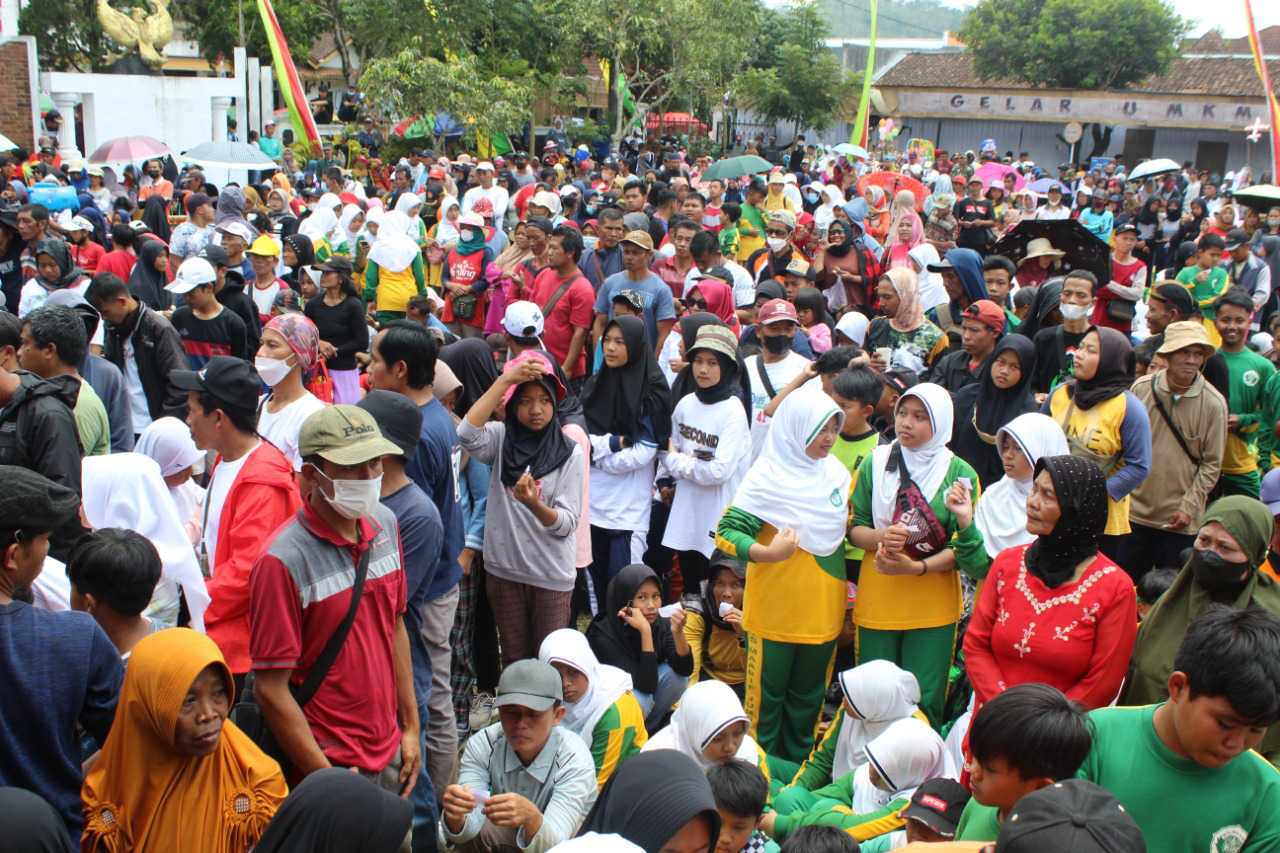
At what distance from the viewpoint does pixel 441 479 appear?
13.4ft

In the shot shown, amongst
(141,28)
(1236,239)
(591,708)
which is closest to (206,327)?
(591,708)

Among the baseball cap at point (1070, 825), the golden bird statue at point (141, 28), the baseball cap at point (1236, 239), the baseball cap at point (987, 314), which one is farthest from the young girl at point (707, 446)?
the golden bird statue at point (141, 28)

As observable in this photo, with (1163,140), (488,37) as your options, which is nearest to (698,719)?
(488,37)

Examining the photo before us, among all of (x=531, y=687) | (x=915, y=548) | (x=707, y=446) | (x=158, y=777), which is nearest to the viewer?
(x=158, y=777)

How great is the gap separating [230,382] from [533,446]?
133cm

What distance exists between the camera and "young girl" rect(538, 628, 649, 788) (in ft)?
12.1

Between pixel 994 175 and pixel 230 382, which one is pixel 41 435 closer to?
pixel 230 382

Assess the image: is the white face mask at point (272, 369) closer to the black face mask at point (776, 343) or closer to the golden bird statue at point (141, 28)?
the black face mask at point (776, 343)

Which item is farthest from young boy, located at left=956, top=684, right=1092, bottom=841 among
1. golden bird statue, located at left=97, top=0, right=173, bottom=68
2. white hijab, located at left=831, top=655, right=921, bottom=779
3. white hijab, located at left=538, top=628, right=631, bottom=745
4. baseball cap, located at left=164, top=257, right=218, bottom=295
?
golden bird statue, located at left=97, top=0, right=173, bottom=68

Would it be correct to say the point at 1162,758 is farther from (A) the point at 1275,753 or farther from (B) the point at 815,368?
(B) the point at 815,368

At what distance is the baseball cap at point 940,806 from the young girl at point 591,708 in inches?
39.5

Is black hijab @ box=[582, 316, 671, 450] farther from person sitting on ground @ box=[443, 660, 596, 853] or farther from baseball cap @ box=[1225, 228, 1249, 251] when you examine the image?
baseball cap @ box=[1225, 228, 1249, 251]

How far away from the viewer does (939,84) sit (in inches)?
1751

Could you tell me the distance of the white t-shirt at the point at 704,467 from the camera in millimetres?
5195
